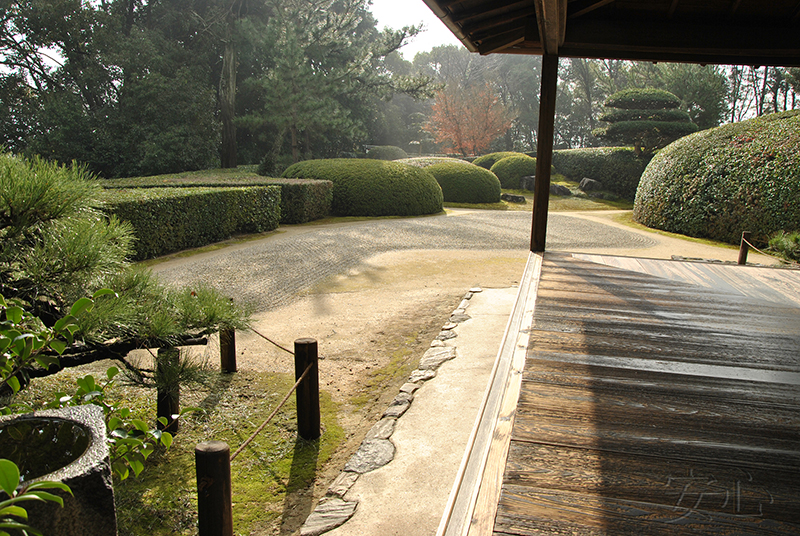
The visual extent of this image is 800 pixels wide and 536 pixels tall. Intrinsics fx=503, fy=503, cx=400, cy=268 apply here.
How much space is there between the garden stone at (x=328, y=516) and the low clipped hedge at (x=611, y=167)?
1915 centimetres

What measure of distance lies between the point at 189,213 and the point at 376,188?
5.21 m

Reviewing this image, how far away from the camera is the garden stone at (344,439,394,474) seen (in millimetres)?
2412

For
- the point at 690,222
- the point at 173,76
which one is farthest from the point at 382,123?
the point at 690,222

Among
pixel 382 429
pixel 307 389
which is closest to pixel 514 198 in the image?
pixel 382 429

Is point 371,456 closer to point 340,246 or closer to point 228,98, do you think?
point 340,246

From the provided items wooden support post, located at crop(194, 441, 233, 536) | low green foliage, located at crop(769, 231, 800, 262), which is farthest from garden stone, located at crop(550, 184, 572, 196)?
wooden support post, located at crop(194, 441, 233, 536)

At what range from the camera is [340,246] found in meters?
7.94

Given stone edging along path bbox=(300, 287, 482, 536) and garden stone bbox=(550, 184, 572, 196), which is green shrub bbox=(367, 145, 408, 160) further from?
stone edging along path bbox=(300, 287, 482, 536)

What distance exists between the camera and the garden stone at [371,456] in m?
2.41

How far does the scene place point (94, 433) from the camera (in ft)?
3.79

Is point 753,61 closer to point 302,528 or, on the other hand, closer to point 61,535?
point 302,528

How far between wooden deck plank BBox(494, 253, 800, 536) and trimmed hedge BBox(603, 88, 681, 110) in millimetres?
17722

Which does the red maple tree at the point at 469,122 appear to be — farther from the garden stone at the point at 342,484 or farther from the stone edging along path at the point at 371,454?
the garden stone at the point at 342,484

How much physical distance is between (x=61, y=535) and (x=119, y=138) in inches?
710
